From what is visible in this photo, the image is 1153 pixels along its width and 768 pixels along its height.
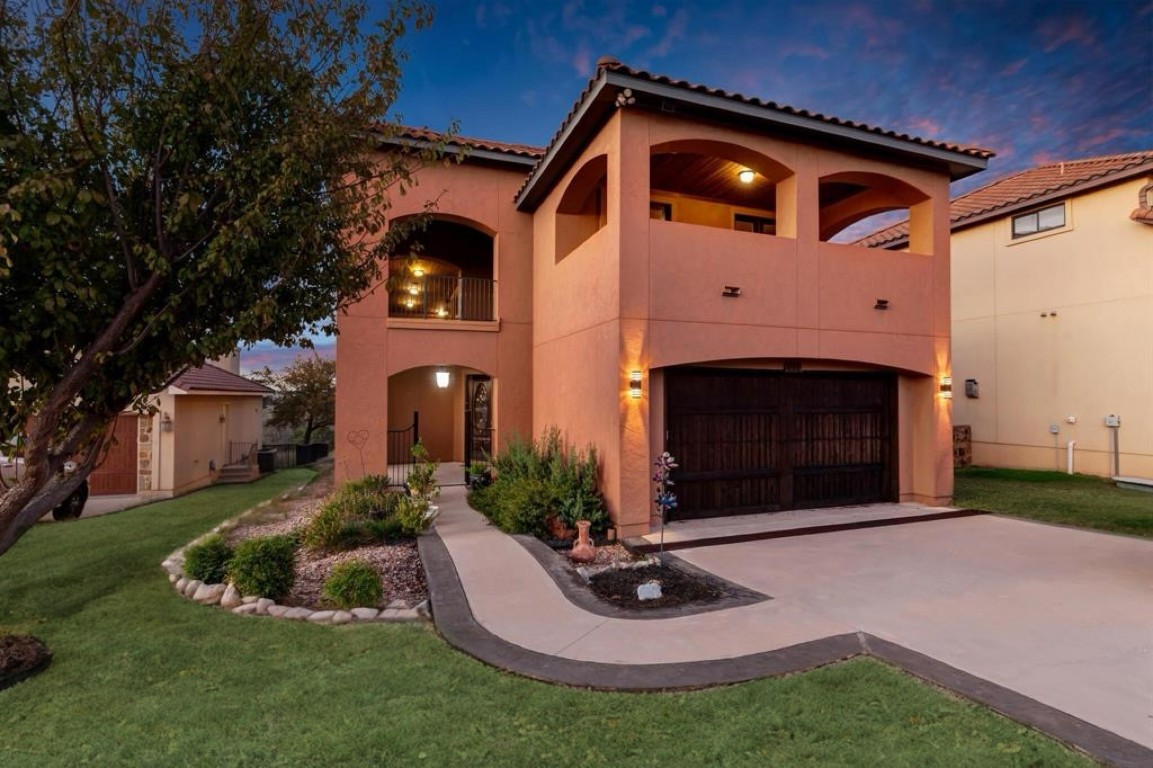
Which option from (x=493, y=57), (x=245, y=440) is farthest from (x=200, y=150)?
(x=245, y=440)

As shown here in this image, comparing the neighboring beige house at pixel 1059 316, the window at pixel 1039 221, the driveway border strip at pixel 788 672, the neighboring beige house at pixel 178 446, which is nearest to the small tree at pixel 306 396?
the neighboring beige house at pixel 178 446

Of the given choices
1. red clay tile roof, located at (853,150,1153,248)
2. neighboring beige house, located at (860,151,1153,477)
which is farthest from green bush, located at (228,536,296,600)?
neighboring beige house, located at (860,151,1153,477)

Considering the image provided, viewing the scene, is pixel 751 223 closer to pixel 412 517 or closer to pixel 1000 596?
pixel 1000 596

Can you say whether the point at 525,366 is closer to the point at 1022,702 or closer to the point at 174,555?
the point at 174,555

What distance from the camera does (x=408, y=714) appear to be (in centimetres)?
347

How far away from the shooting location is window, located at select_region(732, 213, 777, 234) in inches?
481

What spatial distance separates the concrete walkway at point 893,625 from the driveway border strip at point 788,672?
0.04ft

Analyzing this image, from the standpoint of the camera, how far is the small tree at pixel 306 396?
23.9m

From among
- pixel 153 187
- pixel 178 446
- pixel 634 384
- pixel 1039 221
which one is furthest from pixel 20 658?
pixel 1039 221

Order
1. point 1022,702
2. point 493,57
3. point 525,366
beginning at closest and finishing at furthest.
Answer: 1. point 1022,702
2. point 525,366
3. point 493,57

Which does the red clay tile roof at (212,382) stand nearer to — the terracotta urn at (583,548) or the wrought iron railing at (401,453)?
the wrought iron railing at (401,453)

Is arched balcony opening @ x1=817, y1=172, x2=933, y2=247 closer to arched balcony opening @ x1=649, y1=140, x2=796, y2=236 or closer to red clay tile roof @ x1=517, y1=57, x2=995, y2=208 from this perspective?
red clay tile roof @ x1=517, y1=57, x2=995, y2=208

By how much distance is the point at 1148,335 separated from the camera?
12.3 m

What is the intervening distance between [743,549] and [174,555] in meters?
7.84
